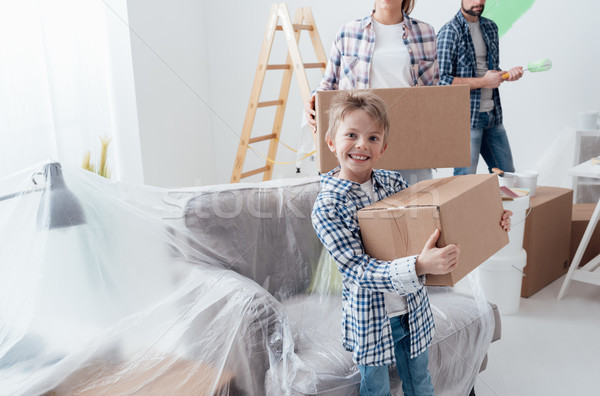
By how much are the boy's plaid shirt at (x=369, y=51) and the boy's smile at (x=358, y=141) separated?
0.58 metres

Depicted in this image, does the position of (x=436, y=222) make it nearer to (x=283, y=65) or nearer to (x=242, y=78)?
(x=283, y=65)

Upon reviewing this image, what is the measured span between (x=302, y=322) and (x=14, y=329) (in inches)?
27.7

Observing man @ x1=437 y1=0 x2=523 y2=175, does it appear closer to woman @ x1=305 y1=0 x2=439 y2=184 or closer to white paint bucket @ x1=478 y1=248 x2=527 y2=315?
white paint bucket @ x1=478 y1=248 x2=527 y2=315

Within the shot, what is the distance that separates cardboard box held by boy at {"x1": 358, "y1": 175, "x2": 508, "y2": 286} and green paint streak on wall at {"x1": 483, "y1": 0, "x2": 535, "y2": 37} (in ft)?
6.92

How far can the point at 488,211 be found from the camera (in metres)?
1.16

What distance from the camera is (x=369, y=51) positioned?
1.68m

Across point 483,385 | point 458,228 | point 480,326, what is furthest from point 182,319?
point 483,385

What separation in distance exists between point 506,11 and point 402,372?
2.32 metres

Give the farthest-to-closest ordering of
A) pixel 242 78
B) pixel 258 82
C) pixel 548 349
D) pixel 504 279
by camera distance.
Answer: pixel 242 78 < pixel 258 82 < pixel 504 279 < pixel 548 349

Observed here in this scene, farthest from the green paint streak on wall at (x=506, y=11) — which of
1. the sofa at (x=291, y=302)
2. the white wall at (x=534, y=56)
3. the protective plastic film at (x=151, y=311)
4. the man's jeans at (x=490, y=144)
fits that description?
the protective plastic film at (x=151, y=311)

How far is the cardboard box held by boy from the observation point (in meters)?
1.02

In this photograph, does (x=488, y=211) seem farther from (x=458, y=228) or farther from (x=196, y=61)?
(x=196, y=61)

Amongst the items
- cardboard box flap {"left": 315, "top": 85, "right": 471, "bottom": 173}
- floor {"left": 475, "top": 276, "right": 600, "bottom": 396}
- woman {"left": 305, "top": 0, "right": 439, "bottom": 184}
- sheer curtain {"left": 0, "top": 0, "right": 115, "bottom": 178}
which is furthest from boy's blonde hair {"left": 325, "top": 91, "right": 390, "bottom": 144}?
sheer curtain {"left": 0, "top": 0, "right": 115, "bottom": 178}

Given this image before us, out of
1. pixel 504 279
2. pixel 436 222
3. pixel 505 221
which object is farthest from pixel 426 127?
pixel 504 279
